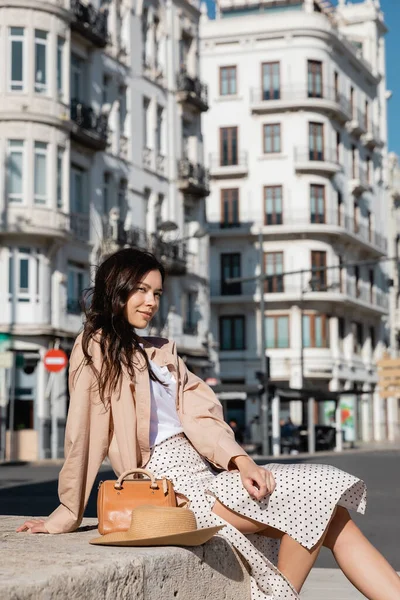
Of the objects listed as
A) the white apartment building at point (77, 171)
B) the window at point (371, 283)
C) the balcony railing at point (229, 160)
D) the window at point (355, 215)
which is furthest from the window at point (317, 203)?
the white apartment building at point (77, 171)

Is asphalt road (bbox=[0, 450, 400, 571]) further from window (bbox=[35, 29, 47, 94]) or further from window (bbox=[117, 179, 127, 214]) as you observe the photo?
window (bbox=[117, 179, 127, 214])

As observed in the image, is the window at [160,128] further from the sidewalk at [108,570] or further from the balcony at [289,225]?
the sidewalk at [108,570]

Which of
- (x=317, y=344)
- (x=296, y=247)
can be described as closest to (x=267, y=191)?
(x=296, y=247)

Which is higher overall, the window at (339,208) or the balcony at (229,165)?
the balcony at (229,165)

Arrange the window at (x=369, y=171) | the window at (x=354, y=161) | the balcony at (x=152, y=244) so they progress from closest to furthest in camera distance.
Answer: the balcony at (x=152, y=244) < the window at (x=354, y=161) < the window at (x=369, y=171)

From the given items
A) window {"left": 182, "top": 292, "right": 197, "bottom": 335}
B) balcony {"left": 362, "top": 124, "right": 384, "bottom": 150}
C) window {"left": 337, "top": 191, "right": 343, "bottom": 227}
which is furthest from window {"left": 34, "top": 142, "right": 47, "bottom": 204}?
balcony {"left": 362, "top": 124, "right": 384, "bottom": 150}

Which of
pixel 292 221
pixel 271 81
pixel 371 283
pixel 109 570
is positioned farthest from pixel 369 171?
pixel 109 570

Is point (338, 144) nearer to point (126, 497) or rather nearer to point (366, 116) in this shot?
point (366, 116)

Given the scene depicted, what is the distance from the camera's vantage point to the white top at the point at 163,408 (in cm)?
520

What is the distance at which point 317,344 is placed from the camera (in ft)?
204

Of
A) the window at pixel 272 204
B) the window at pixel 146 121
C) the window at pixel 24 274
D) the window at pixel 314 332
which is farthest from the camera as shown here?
the window at pixel 272 204

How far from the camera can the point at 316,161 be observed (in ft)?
210

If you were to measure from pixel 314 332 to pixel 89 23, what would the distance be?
26944 millimetres

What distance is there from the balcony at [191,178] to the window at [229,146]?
17.1 meters
